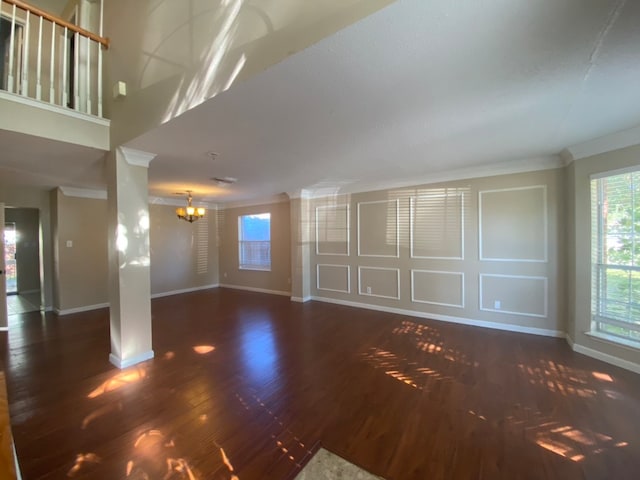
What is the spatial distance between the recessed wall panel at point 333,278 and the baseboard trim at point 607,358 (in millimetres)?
3302

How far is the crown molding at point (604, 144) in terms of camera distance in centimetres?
251

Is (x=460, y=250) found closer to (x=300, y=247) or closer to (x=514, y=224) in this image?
(x=514, y=224)

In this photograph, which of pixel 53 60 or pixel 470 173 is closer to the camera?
pixel 53 60

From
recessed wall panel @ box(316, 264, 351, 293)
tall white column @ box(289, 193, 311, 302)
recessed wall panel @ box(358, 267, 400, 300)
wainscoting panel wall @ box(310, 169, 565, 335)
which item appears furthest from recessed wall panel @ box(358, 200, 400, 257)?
tall white column @ box(289, 193, 311, 302)

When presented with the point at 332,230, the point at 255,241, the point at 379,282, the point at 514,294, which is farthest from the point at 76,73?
the point at 514,294

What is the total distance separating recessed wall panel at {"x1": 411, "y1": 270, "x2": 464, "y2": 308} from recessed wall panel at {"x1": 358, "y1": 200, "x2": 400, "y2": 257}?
1.91 feet

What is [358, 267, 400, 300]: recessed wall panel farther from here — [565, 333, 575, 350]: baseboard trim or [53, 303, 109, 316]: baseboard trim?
[53, 303, 109, 316]: baseboard trim

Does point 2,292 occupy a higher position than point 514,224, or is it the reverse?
point 514,224

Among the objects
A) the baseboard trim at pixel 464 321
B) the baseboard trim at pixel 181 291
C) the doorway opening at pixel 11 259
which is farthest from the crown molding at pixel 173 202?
the baseboard trim at pixel 464 321

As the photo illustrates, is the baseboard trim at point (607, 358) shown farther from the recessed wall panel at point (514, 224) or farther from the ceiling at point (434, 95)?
the ceiling at point (434, 95)

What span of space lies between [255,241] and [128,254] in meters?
3.99

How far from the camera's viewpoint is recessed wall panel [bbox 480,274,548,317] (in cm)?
351

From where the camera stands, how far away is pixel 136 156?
281 cm

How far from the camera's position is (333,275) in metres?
5.42
